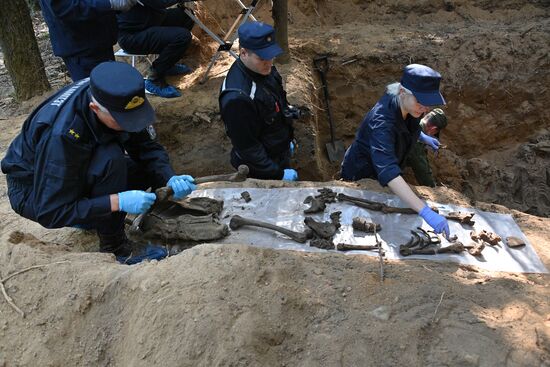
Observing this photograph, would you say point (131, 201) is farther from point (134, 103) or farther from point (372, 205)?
point (372, 205)

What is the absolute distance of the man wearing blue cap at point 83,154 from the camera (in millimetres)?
3139

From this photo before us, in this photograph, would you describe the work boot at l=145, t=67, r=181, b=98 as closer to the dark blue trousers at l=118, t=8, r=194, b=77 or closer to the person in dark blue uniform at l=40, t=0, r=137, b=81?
the dark blue trousers at l=118, t=8, r=194, b=77

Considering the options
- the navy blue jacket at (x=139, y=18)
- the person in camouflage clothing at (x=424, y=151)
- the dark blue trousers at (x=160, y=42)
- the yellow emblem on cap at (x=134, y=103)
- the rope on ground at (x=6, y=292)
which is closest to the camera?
the rope on ground at (x=6, y=292)

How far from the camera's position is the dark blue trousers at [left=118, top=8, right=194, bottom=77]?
19.1 ft

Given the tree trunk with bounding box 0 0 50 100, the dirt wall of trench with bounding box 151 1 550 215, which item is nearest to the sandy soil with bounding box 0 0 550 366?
the dirt wall of trench with bounding box 151 1 550 215

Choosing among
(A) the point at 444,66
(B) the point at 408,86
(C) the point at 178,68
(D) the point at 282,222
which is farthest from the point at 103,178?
(A) the point at 444,66

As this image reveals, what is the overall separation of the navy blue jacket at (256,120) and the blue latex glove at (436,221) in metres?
1.58

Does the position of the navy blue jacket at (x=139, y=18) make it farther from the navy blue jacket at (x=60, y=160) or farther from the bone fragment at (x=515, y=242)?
the bone fragment at (x=515, y=242)

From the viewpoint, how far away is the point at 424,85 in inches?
145

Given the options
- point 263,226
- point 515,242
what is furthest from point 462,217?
point 263,226

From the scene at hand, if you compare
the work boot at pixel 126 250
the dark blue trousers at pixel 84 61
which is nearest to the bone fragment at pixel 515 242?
the work boot at pixel 126 250

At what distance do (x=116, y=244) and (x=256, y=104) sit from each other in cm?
164

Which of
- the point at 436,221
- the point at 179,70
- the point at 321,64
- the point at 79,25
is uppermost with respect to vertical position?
the point at 79,25

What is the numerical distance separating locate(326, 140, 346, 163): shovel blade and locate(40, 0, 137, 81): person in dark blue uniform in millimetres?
3365
